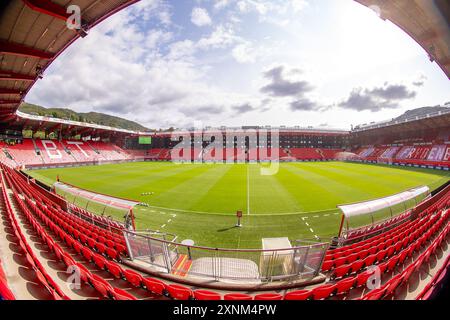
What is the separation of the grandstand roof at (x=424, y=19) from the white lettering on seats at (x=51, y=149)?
5660 centimetres

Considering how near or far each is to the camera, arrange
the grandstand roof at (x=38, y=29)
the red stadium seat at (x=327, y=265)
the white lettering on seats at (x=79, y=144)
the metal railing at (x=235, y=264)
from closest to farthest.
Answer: the metal railing at (x=235, y=264)
the red stadium seat at (x=327, y=265)
the grandstand roof at (x=38, y=29)
the white lettering on seats at (x=79, y=144)

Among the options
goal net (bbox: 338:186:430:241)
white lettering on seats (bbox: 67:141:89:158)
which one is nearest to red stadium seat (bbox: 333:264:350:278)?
goal net (bbox: 338:186:430:241)

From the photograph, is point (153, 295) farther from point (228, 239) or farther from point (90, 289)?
point (228, 239)

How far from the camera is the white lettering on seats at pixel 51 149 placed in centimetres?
4397

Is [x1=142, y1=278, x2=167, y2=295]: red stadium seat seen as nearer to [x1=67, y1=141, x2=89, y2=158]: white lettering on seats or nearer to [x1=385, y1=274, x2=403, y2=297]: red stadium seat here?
[x1=385, y1=274, x2=403, y2=297]: red stadium seat

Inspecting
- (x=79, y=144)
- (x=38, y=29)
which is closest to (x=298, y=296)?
(x=38, y=29)

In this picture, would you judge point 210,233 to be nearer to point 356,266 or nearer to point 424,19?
point 356,266

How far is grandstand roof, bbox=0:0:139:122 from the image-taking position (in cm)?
729

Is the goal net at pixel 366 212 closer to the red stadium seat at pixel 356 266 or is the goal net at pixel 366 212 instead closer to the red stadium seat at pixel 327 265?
the red stadium seat at pixel 356 266

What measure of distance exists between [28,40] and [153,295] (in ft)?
41.7

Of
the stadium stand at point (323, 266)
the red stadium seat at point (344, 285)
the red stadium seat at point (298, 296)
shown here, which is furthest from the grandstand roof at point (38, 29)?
the red stadium seat at point (344, 285)

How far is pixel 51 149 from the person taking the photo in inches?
1794

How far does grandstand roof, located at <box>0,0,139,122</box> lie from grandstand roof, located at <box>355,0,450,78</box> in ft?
30.1

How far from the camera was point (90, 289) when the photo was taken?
5.22 metres
